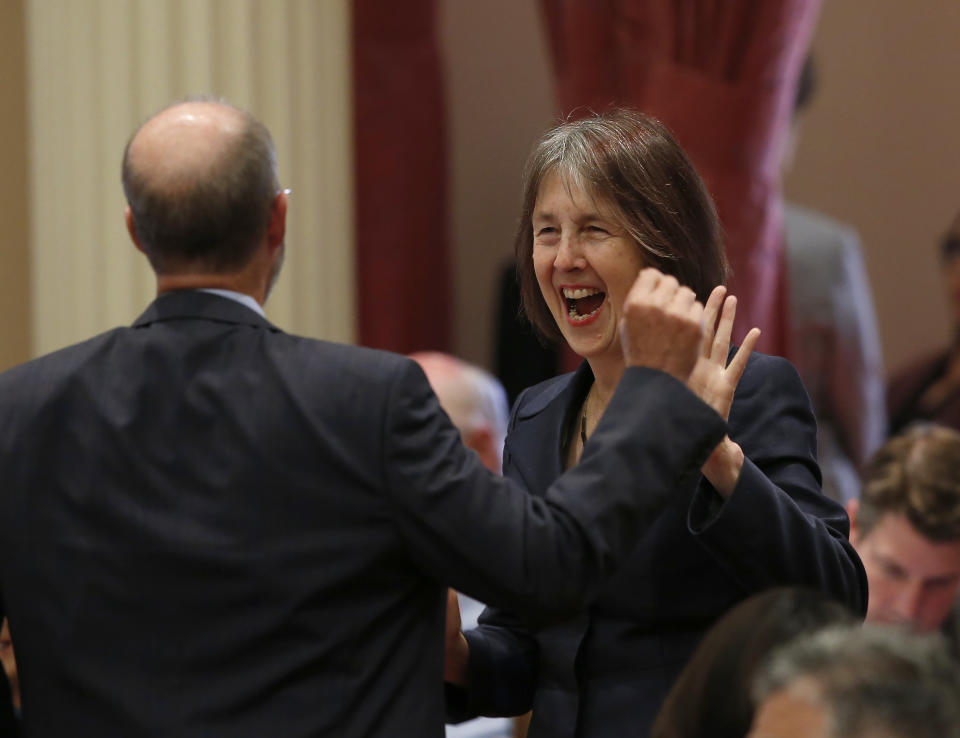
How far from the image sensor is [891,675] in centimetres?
135

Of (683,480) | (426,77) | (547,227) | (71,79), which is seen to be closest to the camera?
(683,480)

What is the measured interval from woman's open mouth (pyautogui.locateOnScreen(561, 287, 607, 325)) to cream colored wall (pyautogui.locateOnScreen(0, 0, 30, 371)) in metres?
2.32

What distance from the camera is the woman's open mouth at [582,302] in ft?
7.01

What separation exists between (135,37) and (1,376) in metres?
1.98

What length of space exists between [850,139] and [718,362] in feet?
14.5

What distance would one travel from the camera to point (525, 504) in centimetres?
168

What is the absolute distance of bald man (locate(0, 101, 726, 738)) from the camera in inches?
65.1

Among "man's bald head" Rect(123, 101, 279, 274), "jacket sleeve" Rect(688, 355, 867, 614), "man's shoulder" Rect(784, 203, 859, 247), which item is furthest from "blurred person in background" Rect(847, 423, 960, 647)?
"man's shoulder" Rect(784, 203, 859, 247)

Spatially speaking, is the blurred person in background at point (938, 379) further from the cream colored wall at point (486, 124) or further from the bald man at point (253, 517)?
the bald man at point (253, 517)

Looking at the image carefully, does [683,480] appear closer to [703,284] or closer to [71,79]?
[703,284]

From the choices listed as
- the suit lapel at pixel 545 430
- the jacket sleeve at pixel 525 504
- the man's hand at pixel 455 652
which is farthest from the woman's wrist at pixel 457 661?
the jacket sleeve at pixel 525 504

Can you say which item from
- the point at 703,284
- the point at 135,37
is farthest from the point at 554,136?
the point at 135,37

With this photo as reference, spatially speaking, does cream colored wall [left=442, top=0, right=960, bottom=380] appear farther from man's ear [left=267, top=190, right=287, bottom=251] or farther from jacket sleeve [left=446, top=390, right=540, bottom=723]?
man's ear [left=267, top=190, right=287, bottom=251]

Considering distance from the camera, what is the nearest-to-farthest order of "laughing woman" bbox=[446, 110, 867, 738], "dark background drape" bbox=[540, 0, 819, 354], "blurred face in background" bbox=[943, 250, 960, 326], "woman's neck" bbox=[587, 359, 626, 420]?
"laughing woman" bbox=[446, 110, 867, 738] → "woman's neck" bbox=[587, 359, 626, 420] → "dark background drape" bbox=[540, 0, 819, 354] → "blurred face in background" bbox=[943, 250, 960, 326]
